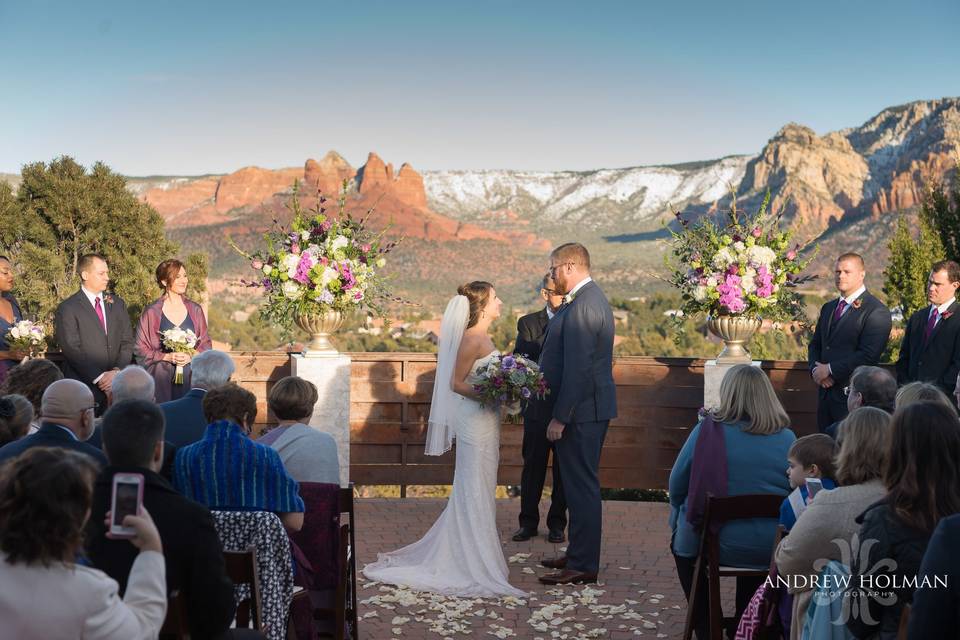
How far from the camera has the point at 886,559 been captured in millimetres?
2553

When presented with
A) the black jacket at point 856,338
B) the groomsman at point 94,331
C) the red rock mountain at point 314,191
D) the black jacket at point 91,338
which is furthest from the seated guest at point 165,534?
the red rock mountain at point 314,191

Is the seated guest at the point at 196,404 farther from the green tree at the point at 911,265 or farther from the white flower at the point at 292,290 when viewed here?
the green tree at the point at 911,265

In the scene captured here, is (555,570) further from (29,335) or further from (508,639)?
(29,335)

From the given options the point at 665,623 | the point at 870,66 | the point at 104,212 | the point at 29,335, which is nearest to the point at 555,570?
the point at 665,623

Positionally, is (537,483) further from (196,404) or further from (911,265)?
(911,265)

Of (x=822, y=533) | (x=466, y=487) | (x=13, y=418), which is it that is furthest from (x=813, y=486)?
(x=13, y=418)

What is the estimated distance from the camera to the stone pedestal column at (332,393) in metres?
7.34

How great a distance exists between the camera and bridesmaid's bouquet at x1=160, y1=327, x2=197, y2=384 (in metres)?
6.85

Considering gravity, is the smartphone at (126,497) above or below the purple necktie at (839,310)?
below

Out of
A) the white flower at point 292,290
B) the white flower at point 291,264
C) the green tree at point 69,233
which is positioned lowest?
the white flower at point 292,290

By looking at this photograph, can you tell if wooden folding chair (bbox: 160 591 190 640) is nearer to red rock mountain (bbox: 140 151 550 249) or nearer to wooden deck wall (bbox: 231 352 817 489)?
wooden deck wall (bbox: 231 352 817 489)

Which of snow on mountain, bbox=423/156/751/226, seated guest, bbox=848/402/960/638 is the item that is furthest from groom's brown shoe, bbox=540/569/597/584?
snow on mountain, bbox=423/156/751/226

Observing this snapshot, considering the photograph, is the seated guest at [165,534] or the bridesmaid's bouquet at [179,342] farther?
the bridesmaid's bouquet at [179,342]

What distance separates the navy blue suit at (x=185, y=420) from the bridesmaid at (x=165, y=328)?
2.72 metres
